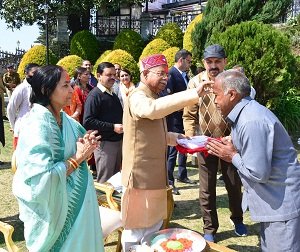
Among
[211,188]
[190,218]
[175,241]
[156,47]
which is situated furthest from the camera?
[156,47]

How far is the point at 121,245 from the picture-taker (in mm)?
3961

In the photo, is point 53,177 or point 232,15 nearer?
point 53,177

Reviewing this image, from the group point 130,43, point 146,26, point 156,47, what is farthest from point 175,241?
point 146,26

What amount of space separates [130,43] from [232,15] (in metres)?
6.43

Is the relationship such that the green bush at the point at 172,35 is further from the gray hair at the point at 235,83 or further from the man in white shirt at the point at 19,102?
the gray hair at the point at 235,83

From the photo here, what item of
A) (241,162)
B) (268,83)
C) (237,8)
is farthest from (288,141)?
(237,8)

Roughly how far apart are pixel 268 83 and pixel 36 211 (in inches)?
281

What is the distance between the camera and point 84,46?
18156 mm

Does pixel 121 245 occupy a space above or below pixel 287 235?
below

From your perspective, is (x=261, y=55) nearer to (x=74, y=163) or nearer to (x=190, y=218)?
(x=190, y=218)

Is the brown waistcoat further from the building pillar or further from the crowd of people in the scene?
the building pillar

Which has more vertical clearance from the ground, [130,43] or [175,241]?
[130,43]

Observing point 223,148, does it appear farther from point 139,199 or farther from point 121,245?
point 121,245

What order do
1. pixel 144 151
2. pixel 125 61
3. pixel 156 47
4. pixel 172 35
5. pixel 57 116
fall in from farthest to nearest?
pixel 172 35 → pixel 156 47 → pixel 125 61 → pixel 144 151 → pixel 57 116
